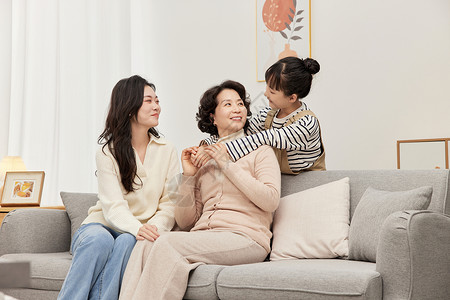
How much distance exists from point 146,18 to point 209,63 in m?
0.75

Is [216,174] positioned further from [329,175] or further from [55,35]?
[55,35]

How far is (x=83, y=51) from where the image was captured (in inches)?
171

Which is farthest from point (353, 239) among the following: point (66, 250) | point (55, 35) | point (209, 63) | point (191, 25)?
point (55, 35)

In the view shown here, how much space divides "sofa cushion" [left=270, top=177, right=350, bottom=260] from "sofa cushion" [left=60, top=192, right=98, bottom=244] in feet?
3.20

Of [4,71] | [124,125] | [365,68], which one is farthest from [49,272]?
[4,71]

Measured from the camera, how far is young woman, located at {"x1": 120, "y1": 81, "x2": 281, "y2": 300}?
203cm

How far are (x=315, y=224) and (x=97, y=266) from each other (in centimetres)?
88

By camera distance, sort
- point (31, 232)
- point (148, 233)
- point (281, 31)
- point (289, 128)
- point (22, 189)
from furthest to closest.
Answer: point (281, 31)
point (22, 189)
point (31, 232)
point (289, 128)
point (148, 233)

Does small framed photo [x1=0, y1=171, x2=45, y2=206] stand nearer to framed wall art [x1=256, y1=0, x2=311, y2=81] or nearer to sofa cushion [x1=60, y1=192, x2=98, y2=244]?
sofa cushion [x1=60, y1=192, x2=98, y2=244]

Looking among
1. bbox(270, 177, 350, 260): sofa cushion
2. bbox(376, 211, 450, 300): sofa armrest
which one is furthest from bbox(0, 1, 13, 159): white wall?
bbox(376, 211, 450, 300): sofa armrest

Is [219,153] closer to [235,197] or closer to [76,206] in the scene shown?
[235,197]

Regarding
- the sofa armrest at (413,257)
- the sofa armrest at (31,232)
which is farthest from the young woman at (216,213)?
the sofa armrest at (31,232)

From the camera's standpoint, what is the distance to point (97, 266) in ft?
7.23

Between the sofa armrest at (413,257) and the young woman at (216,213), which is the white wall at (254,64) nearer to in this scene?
the young woman at (216,213)
